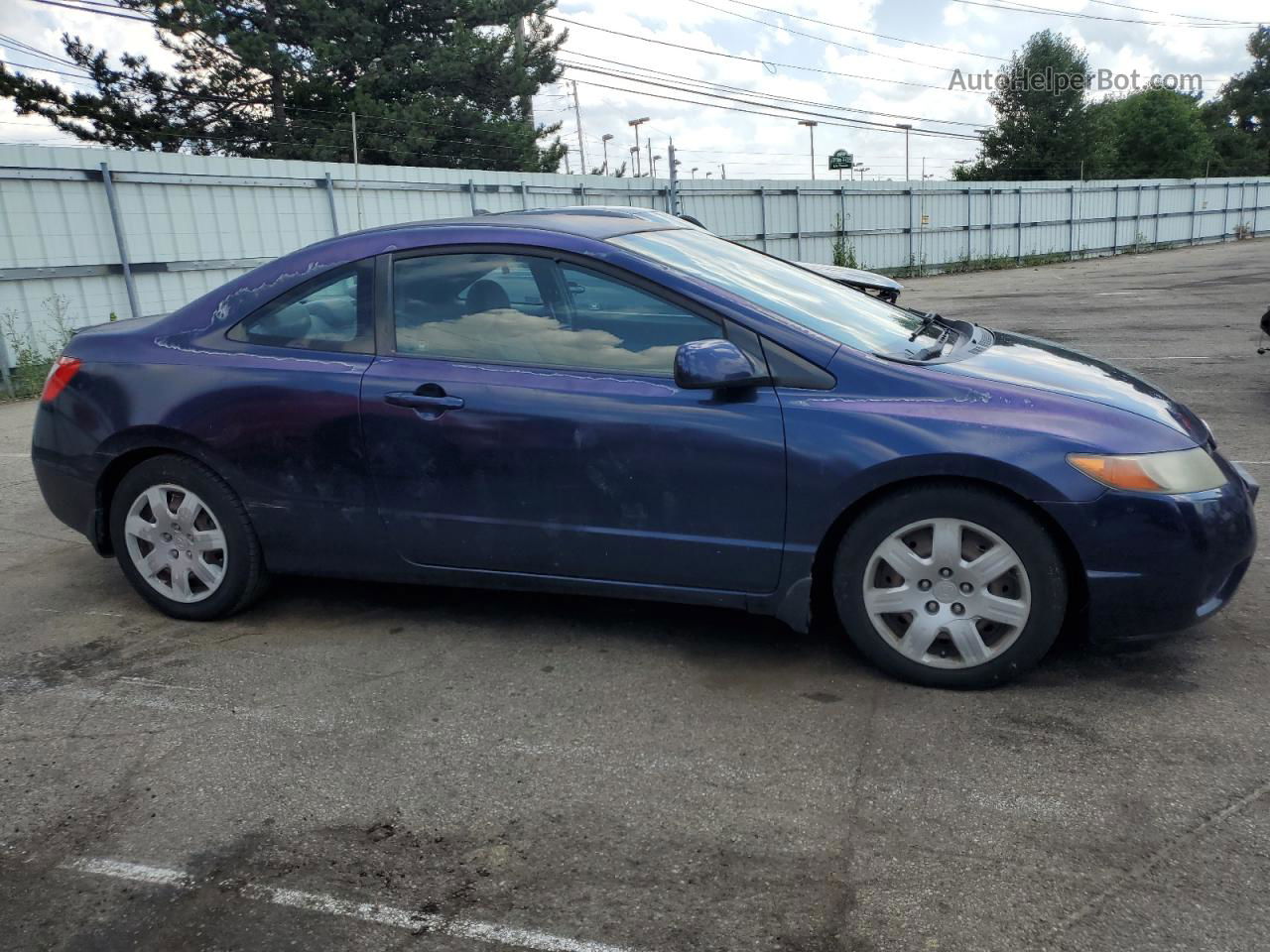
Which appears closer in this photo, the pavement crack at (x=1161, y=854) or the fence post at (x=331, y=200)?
the pavement crack at (x=1161, y=854)

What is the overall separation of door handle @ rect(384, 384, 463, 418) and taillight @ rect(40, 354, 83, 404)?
4.95 ft

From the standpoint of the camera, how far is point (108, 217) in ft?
40.2

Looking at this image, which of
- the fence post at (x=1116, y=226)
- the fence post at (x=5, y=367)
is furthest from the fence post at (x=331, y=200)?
the fence post at (x=1116, y=226)

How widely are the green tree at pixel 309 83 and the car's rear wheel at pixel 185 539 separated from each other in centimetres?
2475

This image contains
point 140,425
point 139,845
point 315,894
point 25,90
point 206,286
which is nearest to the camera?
point 315,894

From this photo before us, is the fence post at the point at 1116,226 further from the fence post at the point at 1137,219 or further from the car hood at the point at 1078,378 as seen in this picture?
the car hood at the point at 1078,378

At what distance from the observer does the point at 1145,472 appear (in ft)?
10.8

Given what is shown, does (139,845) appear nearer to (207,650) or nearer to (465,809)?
(465,809)

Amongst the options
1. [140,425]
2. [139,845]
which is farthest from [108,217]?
[139,845]

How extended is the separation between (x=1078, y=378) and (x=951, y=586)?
3.03ft

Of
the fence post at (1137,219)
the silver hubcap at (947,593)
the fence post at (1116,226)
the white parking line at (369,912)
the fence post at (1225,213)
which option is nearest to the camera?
the white parking line at (369,912)

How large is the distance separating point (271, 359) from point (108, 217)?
971 centimetres

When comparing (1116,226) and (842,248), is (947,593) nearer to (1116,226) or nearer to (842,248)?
(842,248)

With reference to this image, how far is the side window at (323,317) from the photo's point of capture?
4.03 metres
